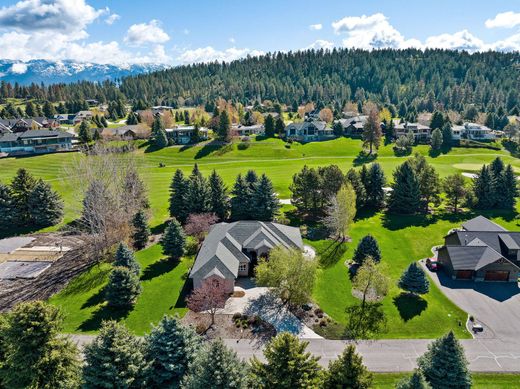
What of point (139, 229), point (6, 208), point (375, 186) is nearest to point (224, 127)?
point (375, 186)

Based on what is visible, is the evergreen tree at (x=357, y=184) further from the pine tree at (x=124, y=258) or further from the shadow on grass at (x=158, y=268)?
the pine tree at (x=124, y=258)

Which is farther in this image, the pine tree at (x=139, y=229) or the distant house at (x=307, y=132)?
the distant house at (x=307, y=132)

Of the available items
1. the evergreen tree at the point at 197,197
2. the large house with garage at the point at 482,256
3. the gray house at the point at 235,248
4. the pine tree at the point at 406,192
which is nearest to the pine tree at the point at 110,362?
Result: the gray house at the point at 235,248

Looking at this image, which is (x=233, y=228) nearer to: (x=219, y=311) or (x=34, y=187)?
(x=219, y=311)

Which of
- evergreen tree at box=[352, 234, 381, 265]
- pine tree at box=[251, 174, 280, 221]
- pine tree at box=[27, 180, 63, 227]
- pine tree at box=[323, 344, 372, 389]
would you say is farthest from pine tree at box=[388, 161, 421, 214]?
pine tree at box=[27, 180, 63, 227]

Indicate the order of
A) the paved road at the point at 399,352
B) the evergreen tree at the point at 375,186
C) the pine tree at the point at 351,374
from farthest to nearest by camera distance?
1. the evergreen tree at the point at 375,186
2. the paved road at the point at 399,352
3. the pine tree at the point at 351,374

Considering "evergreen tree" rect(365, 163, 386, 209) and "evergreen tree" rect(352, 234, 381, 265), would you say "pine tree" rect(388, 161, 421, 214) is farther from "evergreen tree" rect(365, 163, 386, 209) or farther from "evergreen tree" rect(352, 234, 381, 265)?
"evergreen tree" rect(352, 234, 381, 265)

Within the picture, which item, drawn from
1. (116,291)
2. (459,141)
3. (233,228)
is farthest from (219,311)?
(459,141)

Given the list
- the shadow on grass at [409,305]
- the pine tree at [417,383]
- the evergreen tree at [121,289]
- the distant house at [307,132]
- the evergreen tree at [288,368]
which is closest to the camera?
the pine tree at [417,383]
